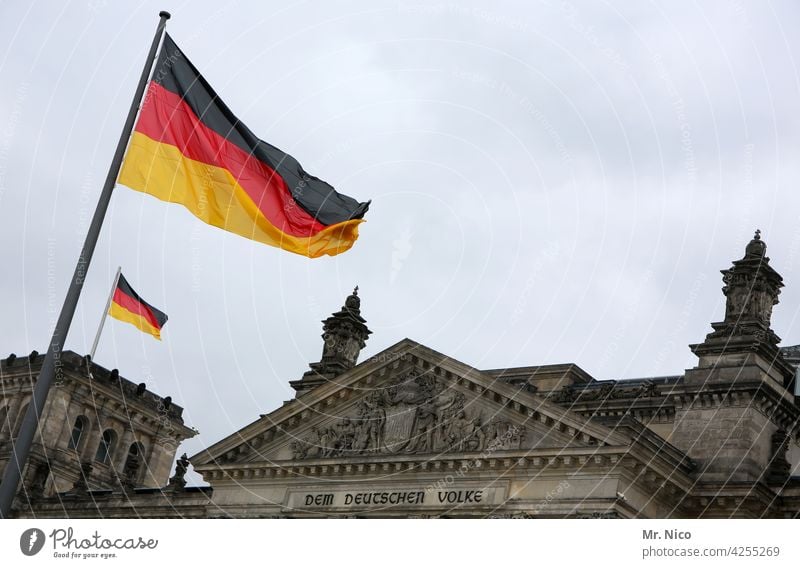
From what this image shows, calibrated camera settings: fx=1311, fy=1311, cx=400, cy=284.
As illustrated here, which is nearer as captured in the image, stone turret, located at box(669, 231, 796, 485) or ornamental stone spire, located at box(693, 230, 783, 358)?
stone turret, located at box(669, 231, 796, 485)

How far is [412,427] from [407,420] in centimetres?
39

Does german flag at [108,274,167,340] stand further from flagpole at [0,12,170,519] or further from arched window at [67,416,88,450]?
arched window at [67,416,88,450]

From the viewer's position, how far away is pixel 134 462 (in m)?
68.2

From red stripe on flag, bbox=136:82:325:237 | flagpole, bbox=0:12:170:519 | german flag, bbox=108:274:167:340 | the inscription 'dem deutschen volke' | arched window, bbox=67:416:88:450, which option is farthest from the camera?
arched window, bbox=67:416:88:450

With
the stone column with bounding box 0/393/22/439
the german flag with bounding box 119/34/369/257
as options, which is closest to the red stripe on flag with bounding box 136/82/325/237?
the german flag with bounding box 119/34/369/257

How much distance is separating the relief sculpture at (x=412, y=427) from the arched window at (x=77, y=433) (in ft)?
68.9

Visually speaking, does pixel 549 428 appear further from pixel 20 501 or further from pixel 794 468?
pixel 20 501

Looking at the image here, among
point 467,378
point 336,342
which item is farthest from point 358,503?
point 336,342

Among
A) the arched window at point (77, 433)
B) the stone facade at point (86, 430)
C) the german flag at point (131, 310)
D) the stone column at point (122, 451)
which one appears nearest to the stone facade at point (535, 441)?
the german flag at point (131, 310)

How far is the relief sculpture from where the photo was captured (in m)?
47.8

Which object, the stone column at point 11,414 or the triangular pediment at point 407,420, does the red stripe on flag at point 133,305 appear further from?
the stone column at point 11,414

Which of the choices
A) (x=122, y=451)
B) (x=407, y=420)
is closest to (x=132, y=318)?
(x=407, y=420)

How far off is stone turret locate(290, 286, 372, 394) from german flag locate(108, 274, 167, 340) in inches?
549

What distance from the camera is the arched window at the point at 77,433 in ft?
228
